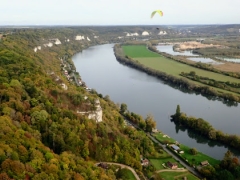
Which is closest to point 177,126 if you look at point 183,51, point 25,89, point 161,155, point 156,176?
point 161,155

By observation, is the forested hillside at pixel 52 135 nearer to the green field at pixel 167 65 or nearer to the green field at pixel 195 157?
the green field at pixel 195 157

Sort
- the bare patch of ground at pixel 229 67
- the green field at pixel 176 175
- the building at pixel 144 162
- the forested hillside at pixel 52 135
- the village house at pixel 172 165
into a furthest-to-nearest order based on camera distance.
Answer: the bare patch of ground at pixel 229 67
the building at pixel 144 162
the village house at pixel 172 165
the green field at pixel 176 175
the forested hillside at pixel 52 135

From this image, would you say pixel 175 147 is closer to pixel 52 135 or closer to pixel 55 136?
pixel 55 136

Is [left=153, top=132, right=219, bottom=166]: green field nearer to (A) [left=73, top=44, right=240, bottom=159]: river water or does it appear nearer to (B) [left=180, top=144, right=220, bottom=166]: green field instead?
(B) [left=180, top=144, right=220, bottom=166]: green field

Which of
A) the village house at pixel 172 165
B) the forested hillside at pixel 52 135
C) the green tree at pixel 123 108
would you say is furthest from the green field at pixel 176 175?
the green tree at pixel 123 108

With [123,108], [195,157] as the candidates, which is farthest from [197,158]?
[123,108]

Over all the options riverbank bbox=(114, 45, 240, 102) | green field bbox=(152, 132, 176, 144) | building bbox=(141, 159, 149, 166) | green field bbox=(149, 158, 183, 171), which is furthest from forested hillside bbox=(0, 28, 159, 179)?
riverbank bbox=(114, 45, 240, 102)

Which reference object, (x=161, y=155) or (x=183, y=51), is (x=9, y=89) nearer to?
(x=161, y=155)
